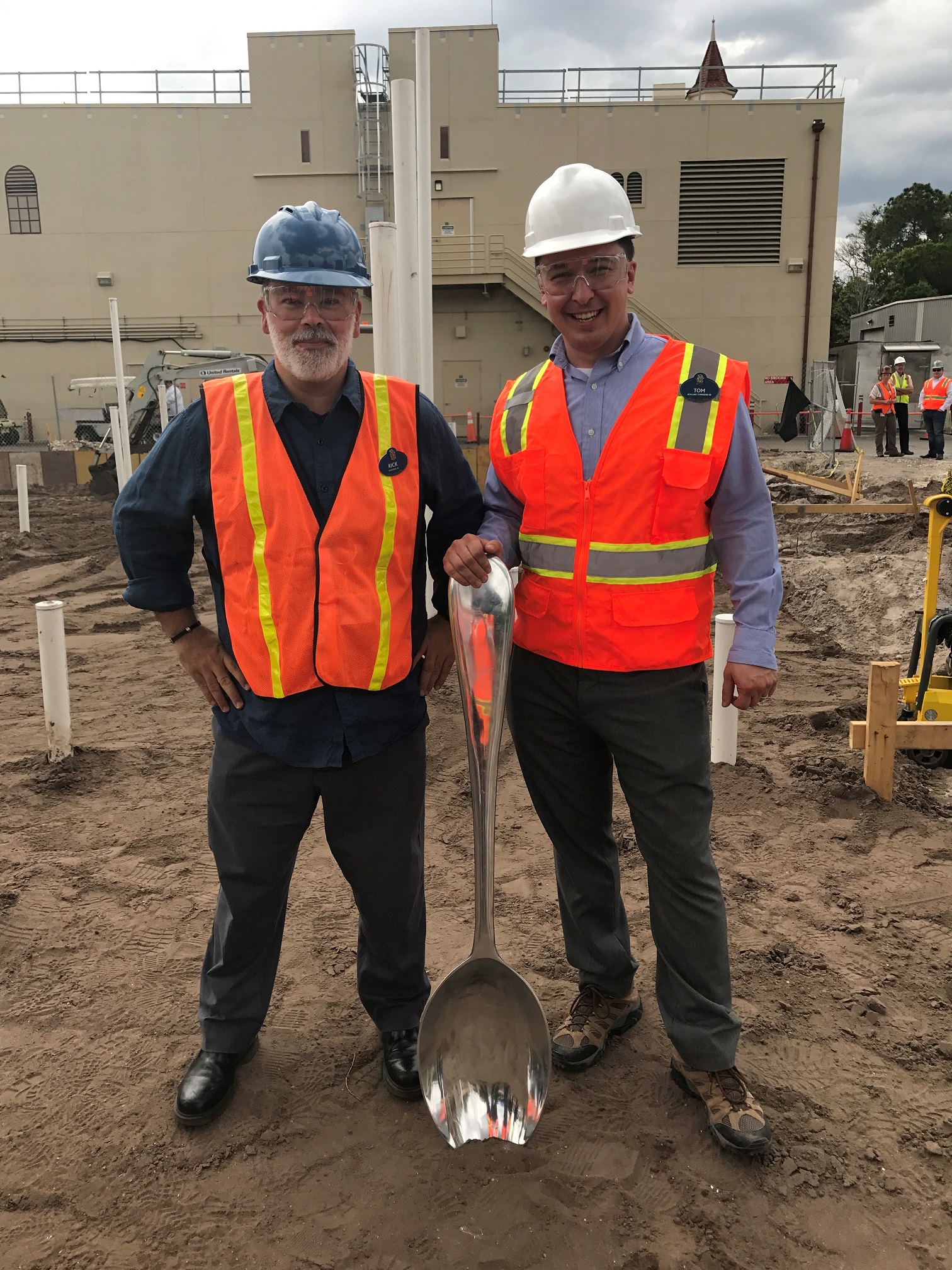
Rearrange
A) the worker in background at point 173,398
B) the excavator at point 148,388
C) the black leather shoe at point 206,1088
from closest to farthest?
the black leather shoe at point 206,1088 < the excavator at point 148,388 < the worker in background at point 173,398

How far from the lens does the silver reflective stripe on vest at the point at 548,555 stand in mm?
2531

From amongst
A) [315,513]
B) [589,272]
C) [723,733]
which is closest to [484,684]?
[315,513]

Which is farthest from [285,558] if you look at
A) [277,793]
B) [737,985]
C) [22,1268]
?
[737,985]

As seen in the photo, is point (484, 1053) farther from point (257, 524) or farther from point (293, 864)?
point (257, 524)

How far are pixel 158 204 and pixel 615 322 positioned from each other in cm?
2784

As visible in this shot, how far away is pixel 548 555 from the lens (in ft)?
8.45

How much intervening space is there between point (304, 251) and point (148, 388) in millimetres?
17767

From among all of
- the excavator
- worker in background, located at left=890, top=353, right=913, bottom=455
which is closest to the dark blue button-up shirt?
the excavator

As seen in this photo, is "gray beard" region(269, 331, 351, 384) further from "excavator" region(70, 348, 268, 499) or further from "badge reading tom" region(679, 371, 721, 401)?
"excavator" region(70, 348, 268, 499)

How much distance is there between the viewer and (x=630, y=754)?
8.32 ft

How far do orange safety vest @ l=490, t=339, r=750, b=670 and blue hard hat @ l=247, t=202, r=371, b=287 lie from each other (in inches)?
24.3

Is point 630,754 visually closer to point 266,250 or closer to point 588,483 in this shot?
point 588,483

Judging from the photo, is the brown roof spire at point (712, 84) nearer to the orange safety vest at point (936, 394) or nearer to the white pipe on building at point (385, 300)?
the orange safety vest at point (936, 394)

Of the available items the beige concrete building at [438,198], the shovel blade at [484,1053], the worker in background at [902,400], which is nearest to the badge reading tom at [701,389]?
the shovel blade at [484,1053]
